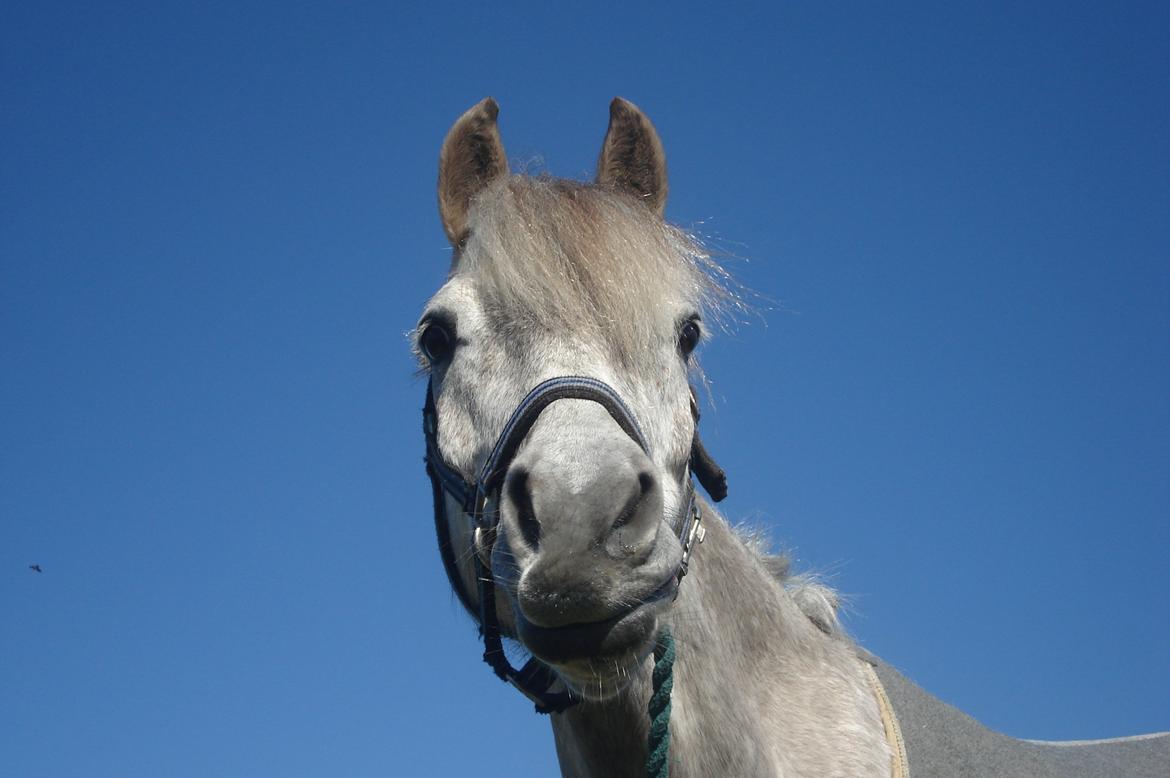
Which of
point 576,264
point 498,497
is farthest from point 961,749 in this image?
point 576,264

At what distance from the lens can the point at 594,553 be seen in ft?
7.24

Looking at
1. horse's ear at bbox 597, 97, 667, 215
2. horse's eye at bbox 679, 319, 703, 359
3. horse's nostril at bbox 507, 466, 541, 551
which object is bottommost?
horse's nostril at bbox 507, 466, 541, 551

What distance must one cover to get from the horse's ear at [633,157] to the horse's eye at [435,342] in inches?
42.0

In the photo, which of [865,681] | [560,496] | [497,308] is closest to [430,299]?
[497,308]

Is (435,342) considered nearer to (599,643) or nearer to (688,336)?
(688,336)

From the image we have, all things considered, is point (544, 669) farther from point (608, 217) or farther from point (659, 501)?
point (608, 217)

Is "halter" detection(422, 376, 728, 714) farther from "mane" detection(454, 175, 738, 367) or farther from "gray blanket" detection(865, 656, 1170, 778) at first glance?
"gray blanket" detection(865, 656, 1170, 778)

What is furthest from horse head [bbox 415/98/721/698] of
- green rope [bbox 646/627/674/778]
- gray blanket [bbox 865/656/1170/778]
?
gray blanket [bbox 865/656/1170/778]

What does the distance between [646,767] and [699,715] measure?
10.4 inches

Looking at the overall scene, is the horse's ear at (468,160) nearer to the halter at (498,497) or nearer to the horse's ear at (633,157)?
the horse's ear at (633,157)

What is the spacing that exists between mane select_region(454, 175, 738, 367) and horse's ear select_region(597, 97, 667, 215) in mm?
322

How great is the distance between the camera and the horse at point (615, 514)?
2281 millimetres

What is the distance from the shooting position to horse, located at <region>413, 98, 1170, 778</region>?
2.28 meters

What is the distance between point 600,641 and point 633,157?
7.88 feet
